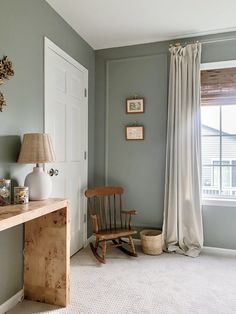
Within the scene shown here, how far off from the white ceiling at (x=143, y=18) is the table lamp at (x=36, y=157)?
143 cm

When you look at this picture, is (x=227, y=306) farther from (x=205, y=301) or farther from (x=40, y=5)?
(x=40, y=5)

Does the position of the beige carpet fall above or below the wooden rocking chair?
below

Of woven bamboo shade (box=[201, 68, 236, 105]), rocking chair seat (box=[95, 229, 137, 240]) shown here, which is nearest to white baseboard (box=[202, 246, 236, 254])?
rocking chair seat (box=[95, 229, 137, 240])

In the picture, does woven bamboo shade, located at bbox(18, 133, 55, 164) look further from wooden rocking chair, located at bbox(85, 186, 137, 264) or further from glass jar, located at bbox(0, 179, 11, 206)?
wooden rocking chair, located at bbox(85, 186, 137, 264)

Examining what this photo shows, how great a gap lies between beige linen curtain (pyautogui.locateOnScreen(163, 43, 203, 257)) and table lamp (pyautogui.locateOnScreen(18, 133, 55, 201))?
166 centimetres

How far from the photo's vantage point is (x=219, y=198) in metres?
3.17

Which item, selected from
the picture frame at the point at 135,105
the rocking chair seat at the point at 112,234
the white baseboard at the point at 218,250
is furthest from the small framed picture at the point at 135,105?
the white baseboard at the point at 218,250

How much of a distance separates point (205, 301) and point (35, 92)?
7.55 feet

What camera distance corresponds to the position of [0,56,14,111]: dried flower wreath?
6.10 ft

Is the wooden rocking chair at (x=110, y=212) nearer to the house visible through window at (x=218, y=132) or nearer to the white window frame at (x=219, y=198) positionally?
the white window frame at (x=219, y=198)

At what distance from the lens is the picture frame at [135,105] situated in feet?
11.1

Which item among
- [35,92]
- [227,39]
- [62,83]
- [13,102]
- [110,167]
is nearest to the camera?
[13,102]

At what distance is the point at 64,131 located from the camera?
2814 mm

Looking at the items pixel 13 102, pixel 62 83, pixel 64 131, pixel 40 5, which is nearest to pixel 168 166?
pixel 64 131
